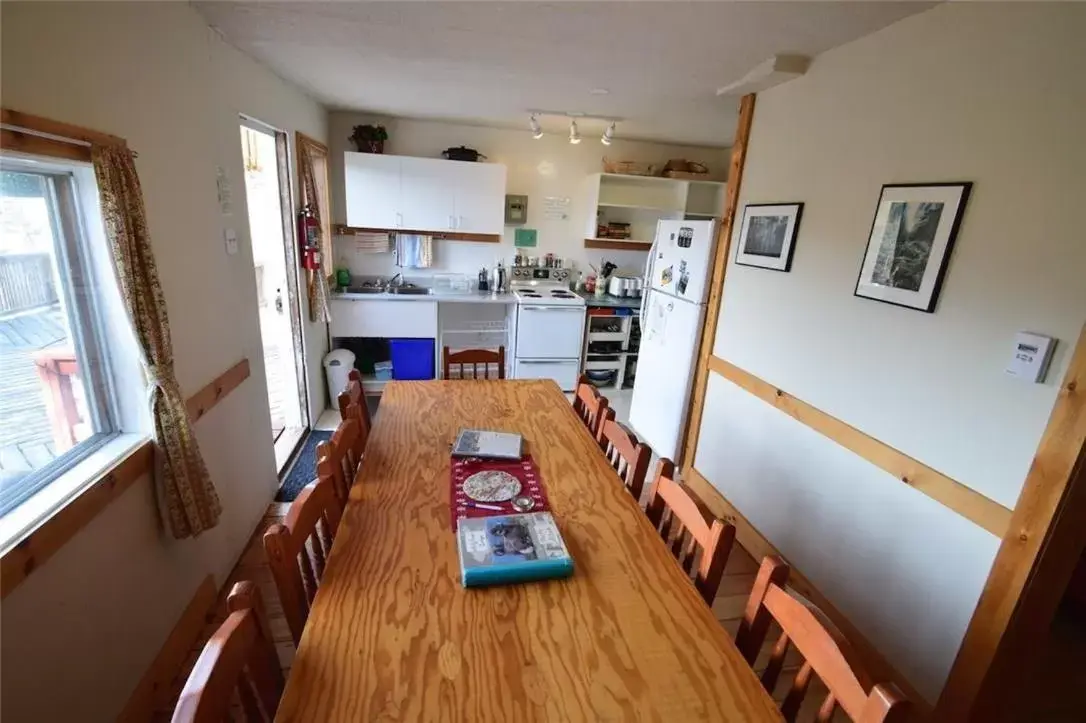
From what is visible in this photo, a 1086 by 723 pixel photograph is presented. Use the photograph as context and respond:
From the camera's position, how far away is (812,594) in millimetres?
2123

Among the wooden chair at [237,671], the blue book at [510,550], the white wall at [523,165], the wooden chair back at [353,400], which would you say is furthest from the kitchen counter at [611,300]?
the wooden chair at [237,671]

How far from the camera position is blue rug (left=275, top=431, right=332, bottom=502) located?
9.08ft

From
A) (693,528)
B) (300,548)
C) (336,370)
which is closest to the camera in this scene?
(300,548)

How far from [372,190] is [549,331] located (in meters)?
1.85

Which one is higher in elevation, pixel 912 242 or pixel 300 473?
pixel 912 242

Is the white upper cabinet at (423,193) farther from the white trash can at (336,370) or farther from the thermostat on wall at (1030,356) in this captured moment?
the thermostat on wall at (1030,356)

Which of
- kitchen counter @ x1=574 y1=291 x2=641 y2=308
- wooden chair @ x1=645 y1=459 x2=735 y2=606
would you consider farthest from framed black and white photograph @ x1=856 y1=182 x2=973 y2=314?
kitchen counter @ x1=574 y1=291 x2=641 y2=308

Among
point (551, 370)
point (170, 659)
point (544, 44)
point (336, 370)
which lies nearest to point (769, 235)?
point (544, 44)

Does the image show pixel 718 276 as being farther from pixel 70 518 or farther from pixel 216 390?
pixel 70 518

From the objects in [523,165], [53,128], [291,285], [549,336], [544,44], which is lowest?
[549,336]

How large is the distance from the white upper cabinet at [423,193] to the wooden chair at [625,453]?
2804mm

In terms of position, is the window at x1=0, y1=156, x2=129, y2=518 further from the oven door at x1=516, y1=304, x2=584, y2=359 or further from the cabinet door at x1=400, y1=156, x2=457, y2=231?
the oven door at x1=516, y1=304, x2=584, y2=359

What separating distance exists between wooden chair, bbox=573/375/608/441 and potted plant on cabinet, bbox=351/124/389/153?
288 cm

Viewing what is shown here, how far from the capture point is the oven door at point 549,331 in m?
4.18
